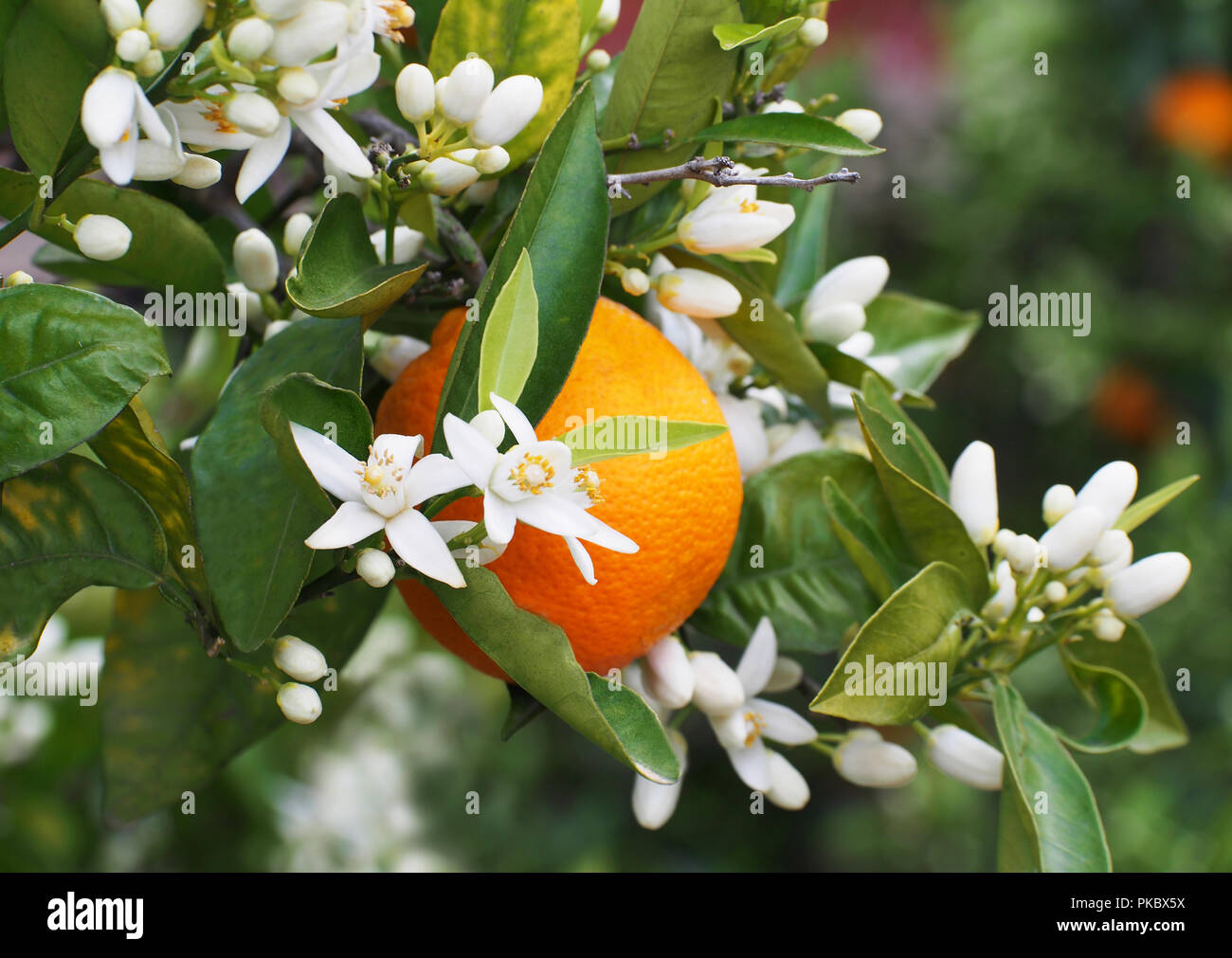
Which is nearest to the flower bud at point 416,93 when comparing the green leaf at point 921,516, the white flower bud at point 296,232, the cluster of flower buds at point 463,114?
the cluster of flower buds at point 463,114

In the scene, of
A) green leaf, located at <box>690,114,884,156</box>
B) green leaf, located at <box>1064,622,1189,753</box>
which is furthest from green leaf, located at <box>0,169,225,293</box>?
green leaf, located at <box>1064,622,1189,753</box>

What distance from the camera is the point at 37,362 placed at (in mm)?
360

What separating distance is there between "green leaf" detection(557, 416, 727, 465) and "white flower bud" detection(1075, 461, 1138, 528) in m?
0.22

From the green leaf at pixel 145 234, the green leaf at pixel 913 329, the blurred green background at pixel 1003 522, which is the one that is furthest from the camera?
the blurred green background at pixel 1003 522

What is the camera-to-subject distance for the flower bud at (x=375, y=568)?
1.23 ft

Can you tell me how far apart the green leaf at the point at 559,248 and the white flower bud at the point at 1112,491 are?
0.26 metres

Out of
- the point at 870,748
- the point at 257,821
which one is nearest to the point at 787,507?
the point at 870,748

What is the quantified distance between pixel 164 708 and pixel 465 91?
13.0 inches

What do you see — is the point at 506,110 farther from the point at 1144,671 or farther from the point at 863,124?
the point at 1144,671

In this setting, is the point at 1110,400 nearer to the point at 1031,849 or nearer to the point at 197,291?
the point at 1031,849

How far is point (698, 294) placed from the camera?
47 centimetres

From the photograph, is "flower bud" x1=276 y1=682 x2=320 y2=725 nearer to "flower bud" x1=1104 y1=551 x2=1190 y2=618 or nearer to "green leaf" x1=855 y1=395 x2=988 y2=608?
"green leaf" x1=855 y1=395 x2=988 y2=608

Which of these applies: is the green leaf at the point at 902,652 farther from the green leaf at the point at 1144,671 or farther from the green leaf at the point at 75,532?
the green leaf at the point at 75,532

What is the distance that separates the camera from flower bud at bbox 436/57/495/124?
0.39 metres
